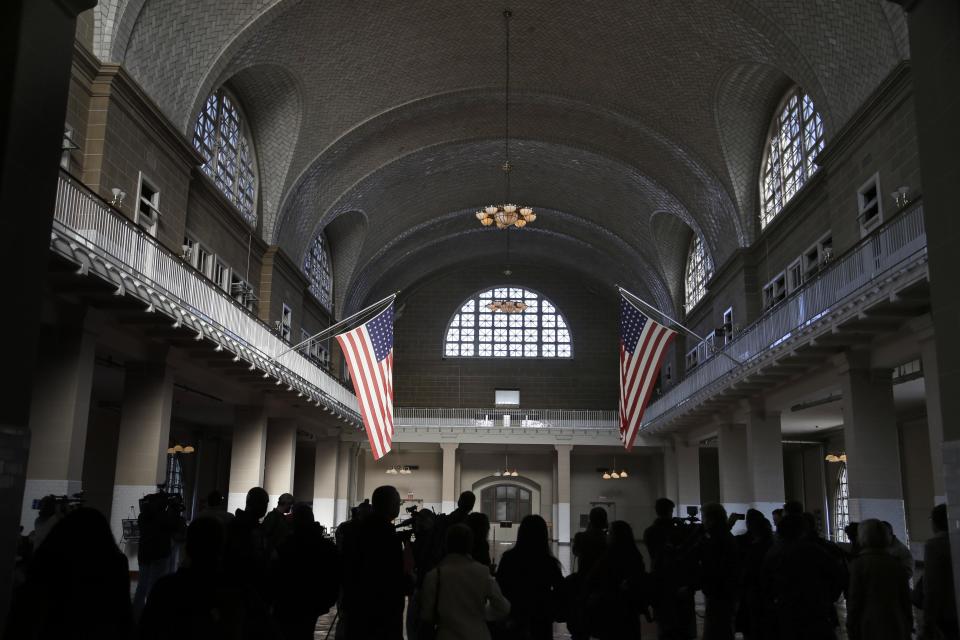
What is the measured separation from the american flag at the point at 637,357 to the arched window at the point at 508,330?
2376 centimetres

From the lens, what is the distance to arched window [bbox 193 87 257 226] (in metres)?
22.1

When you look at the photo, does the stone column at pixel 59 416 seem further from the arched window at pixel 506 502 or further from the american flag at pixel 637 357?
the arched window at pixel 506 502

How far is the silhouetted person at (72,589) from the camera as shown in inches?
147

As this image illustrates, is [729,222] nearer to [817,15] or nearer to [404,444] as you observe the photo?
[817,15]

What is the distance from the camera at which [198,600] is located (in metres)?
3.95

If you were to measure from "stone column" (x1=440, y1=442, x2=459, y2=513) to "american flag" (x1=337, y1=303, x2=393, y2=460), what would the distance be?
57.1ft

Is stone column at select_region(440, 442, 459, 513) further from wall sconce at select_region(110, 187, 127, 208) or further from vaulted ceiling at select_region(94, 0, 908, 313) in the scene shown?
wall sconce at select_region(110, 187, 127, 208)

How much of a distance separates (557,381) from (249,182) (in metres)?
23.0

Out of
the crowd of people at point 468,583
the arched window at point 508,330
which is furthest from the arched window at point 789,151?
the arched window at point 508,330

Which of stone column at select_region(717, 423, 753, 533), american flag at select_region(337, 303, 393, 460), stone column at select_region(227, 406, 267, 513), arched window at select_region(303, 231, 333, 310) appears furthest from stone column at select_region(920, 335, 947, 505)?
arched window at select_region(303, 231, 333, 310)

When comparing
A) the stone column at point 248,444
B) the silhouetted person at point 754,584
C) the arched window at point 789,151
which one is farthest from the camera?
the stone column at point 248,444

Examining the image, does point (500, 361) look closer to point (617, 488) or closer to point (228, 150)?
point (617, 488)

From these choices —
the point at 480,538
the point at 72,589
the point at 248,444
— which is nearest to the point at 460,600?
the point at 72,589

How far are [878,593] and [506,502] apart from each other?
37587mm
